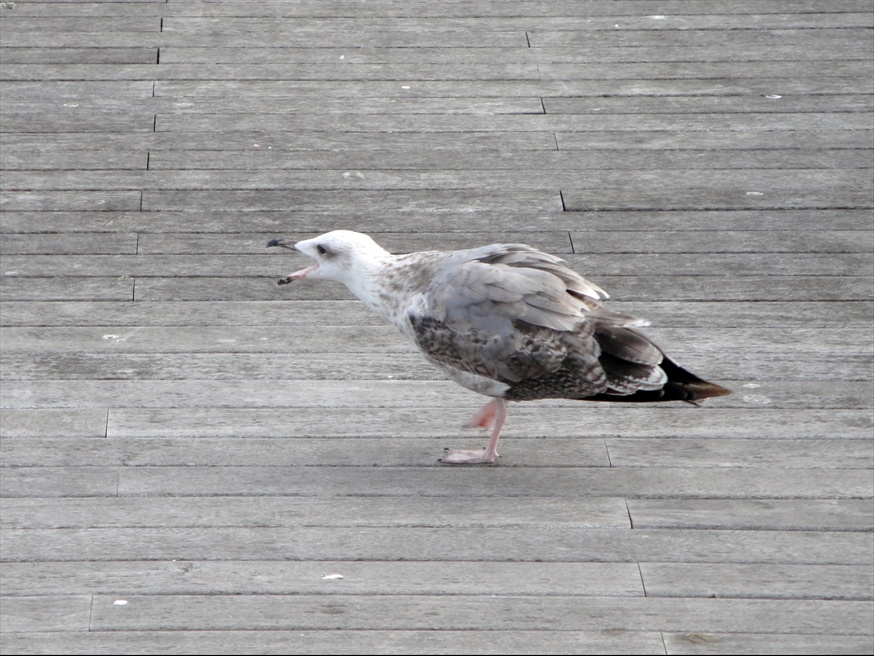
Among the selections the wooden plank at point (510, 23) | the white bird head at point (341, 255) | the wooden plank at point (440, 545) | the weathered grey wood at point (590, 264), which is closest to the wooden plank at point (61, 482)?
the wooden plank at point (440, 545)

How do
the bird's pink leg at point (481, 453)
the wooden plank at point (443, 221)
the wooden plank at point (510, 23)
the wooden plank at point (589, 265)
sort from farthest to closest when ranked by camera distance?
the wooden plank at point (510, 23), the wooden plank at point (443, 221), the wooden plank at point (589, 265), the bird's pink leg at point (481, 453)

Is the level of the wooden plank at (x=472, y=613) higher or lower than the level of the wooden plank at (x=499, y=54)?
higher

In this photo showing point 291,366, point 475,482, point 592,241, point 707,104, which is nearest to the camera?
point 475,482

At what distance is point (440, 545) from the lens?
12.2 ft

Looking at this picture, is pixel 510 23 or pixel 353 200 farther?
pixel 510 23

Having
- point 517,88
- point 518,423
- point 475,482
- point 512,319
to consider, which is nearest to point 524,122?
point 517,88

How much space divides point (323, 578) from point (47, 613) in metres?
0.72

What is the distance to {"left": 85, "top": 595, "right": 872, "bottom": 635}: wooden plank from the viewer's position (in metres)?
3.37

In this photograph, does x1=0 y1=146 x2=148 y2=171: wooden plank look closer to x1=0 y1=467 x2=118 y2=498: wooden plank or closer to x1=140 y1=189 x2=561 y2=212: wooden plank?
x1=140 y1=189 x2=561 y2=212: wooden plank

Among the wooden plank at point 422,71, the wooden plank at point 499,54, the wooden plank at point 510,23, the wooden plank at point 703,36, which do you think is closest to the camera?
the wooden plank at point 422,71

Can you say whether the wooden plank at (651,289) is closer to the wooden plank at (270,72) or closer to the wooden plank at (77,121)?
the wooden plank at (77,121)

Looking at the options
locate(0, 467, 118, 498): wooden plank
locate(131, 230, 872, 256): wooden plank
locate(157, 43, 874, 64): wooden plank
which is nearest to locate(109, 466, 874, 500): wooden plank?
locate(0, 467, 118, 498): wooden plank

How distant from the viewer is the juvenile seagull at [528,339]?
4.04 meters

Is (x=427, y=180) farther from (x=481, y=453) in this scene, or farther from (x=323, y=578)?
(x=323, y=578)
